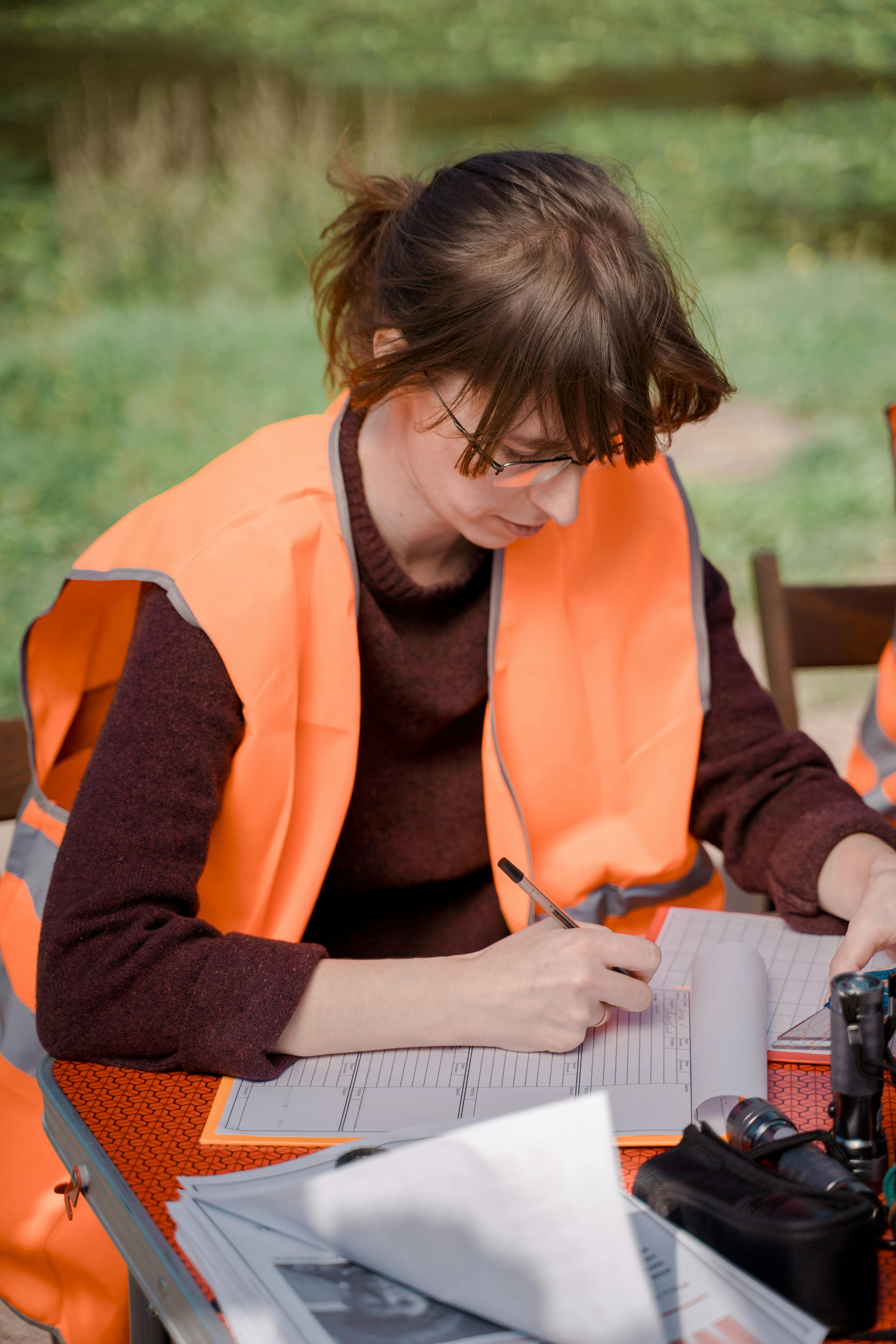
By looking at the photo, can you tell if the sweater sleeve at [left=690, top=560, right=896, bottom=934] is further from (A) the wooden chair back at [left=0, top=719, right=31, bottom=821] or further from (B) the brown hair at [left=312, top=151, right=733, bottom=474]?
(A) the wooden chair back at [left=0, top=719, right=31, bottom=821]

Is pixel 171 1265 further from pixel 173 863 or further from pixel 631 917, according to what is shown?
pixel 631 917

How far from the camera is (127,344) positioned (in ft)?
16.9

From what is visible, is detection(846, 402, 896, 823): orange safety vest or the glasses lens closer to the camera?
the glasses lens

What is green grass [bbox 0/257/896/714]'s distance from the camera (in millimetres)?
4871

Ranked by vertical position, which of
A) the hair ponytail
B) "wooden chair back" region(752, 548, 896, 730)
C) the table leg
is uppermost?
the hair ponytail

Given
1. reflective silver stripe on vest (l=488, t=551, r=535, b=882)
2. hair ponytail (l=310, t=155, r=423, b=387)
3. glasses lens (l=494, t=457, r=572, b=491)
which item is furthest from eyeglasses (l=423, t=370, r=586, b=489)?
reflective silver stripe on vest (l=488, t=551, r=535, b=882)

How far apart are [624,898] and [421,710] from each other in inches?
12.7

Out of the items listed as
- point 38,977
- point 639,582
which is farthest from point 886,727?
point 38,977

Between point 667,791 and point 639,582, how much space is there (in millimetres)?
250

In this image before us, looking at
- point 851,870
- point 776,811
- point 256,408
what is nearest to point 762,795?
point 776,811

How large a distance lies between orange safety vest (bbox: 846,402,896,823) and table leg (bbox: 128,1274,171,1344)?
104cm

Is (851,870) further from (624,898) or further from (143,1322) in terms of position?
(143,1322)

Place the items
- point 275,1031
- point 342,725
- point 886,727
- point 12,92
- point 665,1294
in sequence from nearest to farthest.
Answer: point 665,1294
point 275,1031
point 342,725
point 886,727
point 12,92

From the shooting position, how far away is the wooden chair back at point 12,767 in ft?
4.85
